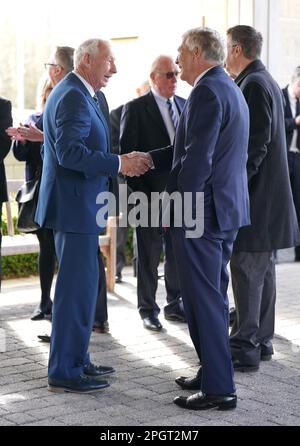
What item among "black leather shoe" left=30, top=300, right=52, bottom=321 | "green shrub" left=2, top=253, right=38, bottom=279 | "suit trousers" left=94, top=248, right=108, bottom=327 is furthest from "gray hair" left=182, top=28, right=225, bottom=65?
"green shrub" left=2, top=253, right=38, bottom=279

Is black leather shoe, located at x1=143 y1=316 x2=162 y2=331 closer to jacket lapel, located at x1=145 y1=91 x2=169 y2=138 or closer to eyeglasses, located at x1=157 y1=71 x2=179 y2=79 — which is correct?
jacket lapel, located at x1=145 y1=91 x2=169 y2=138

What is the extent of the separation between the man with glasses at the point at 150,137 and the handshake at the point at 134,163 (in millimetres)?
1454

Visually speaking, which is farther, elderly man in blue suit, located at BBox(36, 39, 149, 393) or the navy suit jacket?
elderly man in blue suit, located at BBox(36, 39, 149, 393)

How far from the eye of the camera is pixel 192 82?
523 centimetres

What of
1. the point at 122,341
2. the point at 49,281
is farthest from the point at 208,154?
the point at 49,281

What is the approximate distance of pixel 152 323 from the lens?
7.11m

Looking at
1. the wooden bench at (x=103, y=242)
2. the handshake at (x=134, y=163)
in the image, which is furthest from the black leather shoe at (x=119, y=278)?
the handshake at (x=134, y=163)

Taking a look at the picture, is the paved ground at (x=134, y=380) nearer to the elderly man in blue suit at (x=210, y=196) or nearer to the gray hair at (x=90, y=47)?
the elderly man in blue suit at (x=210, y=196)

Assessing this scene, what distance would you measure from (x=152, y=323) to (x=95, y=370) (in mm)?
1400

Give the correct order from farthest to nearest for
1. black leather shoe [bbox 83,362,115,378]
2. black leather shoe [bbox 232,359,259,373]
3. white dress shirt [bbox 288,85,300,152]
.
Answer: white dress shirt [bbox 288,85,300,152] → black leather shoe [bbox 232,359,259,373] → black leather shoe [bbox 83,362,115,378]

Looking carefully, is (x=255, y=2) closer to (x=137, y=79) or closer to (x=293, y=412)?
(x=137, y=79)

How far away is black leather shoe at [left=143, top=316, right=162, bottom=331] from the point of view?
7066mm
